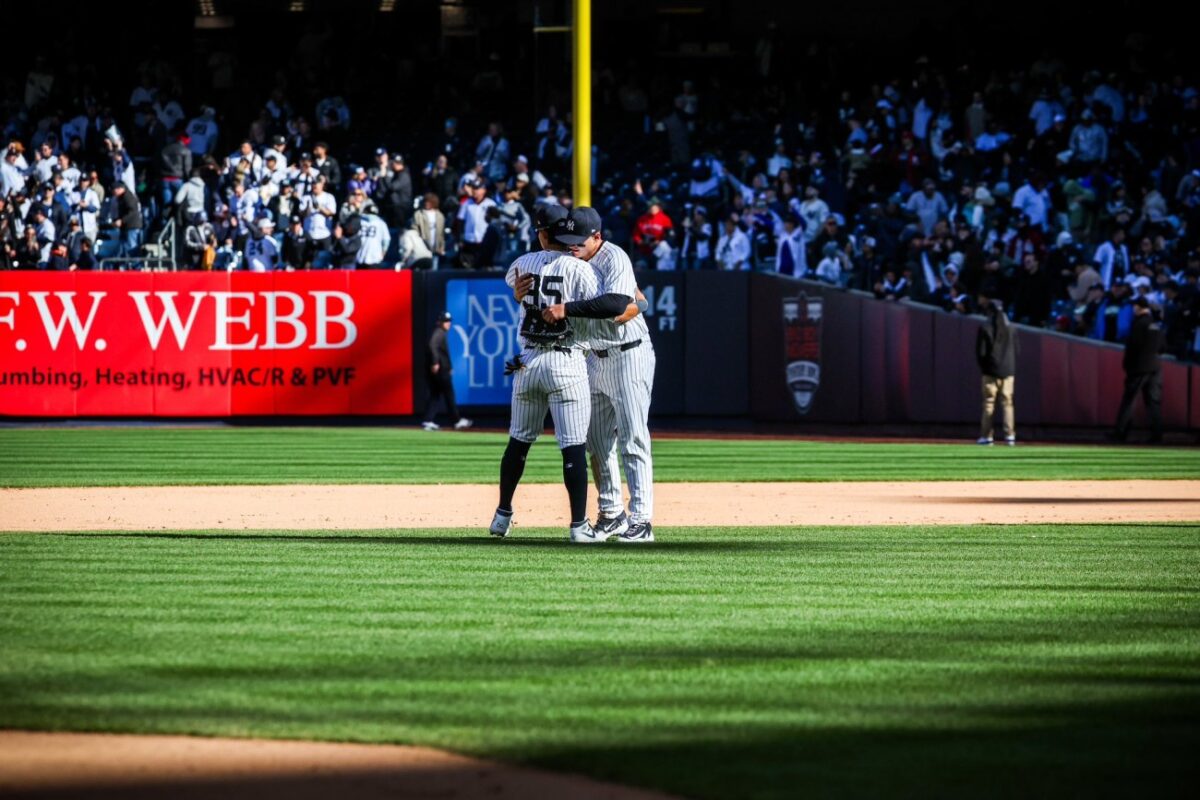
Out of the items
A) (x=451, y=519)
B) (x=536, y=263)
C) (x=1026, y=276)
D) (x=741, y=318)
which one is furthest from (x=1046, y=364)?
(x=536, y=263)

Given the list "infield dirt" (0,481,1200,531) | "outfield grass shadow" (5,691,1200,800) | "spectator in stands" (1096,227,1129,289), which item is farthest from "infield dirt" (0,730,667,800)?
"spectator in stands" (1096,227,1129,289)

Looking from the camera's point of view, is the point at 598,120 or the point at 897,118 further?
the point at 598,120

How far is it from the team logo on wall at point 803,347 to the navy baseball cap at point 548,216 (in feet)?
60.0

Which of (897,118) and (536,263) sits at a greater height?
(897,118)

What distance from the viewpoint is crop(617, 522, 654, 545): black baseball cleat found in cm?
1104

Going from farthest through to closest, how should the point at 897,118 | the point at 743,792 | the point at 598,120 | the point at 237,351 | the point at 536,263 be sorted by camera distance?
the point at 598,120
the point at 897,118
the point at 237,351
the point at 536,263
the point at 743,792

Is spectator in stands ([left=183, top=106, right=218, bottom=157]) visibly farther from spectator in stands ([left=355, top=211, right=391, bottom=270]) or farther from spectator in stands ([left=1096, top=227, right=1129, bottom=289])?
spectator in stands ([left=1096, top=227, right=1129, bottom=289])

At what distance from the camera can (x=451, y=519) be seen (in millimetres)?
13242

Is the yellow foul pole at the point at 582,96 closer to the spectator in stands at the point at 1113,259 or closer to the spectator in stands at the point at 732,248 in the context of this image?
the spectator in stands at the point at 732,248

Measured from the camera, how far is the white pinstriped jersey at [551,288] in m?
10.4

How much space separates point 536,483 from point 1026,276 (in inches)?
468

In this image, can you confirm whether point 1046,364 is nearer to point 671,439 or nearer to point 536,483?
point 671,439

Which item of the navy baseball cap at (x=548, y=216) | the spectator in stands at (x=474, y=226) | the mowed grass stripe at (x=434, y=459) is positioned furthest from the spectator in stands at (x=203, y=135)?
the navy baseball cap at (x=548, y=216)

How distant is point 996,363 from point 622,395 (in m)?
15.8
